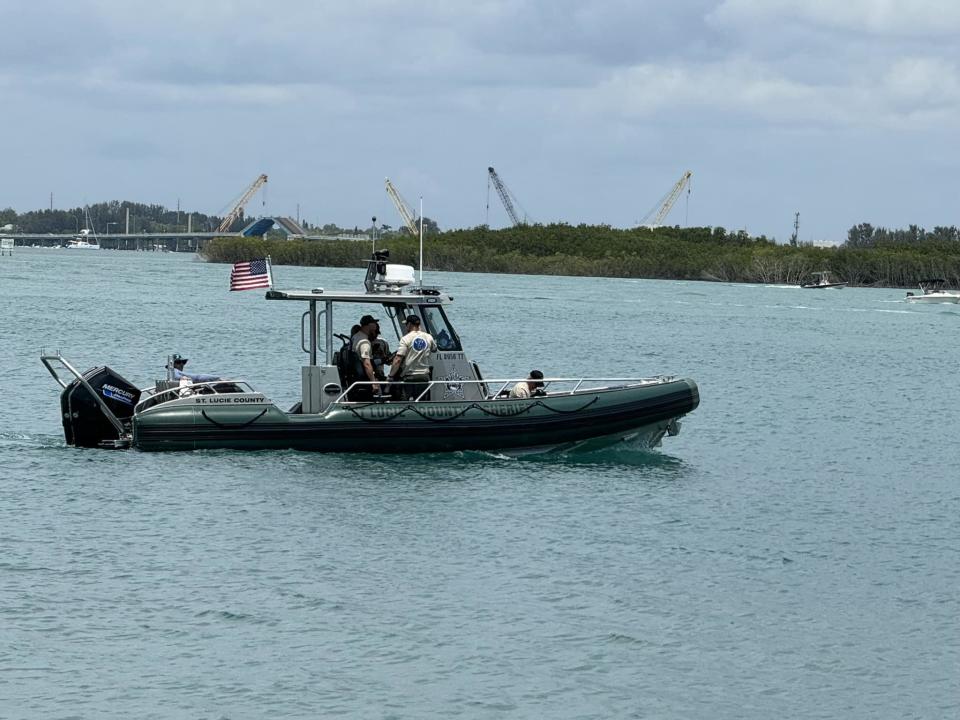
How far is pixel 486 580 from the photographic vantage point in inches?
699

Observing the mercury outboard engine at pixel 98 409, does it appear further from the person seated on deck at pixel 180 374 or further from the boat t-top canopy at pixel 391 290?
the boat t-top canopy at pixel 391 290

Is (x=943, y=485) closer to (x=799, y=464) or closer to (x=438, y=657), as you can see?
(x=799, y=464)

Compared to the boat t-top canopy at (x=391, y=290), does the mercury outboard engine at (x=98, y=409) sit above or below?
below

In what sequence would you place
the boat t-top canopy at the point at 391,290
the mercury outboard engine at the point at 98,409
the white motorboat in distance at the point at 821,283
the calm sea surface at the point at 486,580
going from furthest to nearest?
the white motorboat in distance at the point at 821,283, the boat t-top canopy at the point at 391,290, the mercury outboard engine at the point at 98,409, the calm sea surface at the point at 486,580

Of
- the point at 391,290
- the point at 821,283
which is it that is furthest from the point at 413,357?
the point at 821,283

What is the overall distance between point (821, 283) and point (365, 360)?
143143 mm

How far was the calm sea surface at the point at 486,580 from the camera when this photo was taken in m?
14.0

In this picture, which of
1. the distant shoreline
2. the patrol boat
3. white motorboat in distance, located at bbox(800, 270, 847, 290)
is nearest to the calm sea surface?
the patrol boat

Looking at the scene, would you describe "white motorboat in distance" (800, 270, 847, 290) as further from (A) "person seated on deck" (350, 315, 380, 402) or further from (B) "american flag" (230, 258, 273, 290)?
(B) "american flag" (230, 258, 273, 290)

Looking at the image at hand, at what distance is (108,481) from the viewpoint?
2227 cm

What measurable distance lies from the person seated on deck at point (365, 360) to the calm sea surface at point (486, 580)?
2.27 ft

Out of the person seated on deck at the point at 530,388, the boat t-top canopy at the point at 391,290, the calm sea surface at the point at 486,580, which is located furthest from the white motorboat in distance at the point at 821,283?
the boat t-top canopy at the point at 391,290

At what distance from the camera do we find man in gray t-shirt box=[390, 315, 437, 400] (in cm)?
2267

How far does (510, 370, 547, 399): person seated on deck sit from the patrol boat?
17 centimetres
